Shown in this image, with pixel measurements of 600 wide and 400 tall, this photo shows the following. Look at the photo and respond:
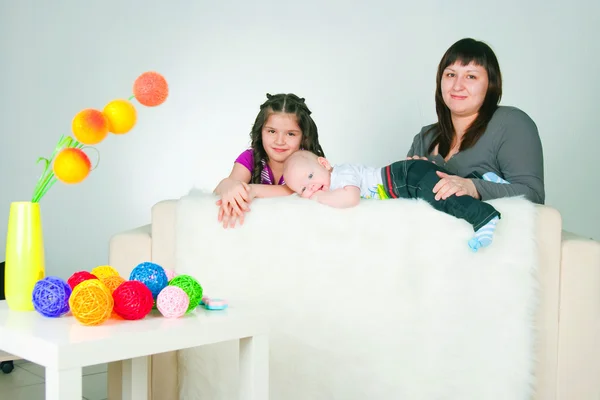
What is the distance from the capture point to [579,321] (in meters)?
1.68

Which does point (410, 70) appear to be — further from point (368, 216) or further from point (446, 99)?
point (368, 216)

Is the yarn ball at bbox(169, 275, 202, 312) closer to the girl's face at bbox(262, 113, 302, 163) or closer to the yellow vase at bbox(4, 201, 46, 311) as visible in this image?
the yellow vase at bbox(4, 201, 46, 311)

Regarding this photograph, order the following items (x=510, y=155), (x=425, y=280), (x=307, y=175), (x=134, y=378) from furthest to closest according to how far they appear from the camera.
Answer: (x=510, y=155) < (x=307, y=175) < (x=425, y=280) < (x=134, y=378)

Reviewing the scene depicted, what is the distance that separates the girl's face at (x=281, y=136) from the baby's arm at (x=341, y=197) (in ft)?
1.99

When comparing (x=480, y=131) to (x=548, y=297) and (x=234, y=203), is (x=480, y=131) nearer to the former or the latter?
(x=548, y=297)

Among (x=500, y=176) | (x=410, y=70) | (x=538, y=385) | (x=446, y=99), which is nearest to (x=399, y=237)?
(x=538, y=385)

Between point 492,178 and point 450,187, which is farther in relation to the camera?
point 492,178

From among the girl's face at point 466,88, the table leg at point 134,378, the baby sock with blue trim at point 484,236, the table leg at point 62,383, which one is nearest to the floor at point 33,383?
the table leg at point 134,378

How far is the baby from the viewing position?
163cm

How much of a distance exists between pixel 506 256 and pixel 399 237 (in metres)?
0.25

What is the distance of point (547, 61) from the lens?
3326mm

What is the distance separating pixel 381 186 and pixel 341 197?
0.26 meters

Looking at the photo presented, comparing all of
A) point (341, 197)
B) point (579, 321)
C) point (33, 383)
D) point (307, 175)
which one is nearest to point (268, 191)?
point (307, 175)

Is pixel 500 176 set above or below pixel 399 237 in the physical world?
above
